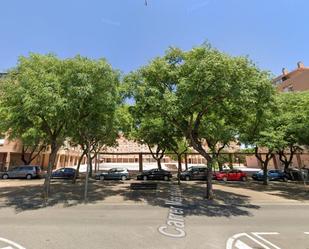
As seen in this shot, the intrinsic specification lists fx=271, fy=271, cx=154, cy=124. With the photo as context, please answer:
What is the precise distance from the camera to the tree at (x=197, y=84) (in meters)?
14.5

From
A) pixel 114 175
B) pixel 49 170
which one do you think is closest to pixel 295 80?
pixel 114 175

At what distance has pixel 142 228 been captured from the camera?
10.7m

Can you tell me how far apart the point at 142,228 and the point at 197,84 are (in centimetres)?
807

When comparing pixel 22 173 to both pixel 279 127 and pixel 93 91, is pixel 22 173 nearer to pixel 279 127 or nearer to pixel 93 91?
pixel 93 91

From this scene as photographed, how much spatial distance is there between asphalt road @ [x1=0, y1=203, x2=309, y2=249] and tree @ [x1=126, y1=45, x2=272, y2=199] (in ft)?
17.4

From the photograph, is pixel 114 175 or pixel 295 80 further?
pixel 295 80

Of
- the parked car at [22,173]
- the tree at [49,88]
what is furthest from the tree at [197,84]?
→ the parked car at [22,173]

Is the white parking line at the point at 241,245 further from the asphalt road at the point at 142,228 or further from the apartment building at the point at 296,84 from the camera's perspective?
the apartment building at the point at 296,84

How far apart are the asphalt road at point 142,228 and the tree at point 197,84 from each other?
17.4 feet

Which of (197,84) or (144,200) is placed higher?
(197,84)

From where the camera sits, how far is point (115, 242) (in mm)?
8914

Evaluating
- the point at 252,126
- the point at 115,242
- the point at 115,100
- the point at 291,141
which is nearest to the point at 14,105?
the point at 115,100

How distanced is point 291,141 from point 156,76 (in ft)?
50.8

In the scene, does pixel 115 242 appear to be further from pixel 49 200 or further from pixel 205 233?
pixel 49 200
